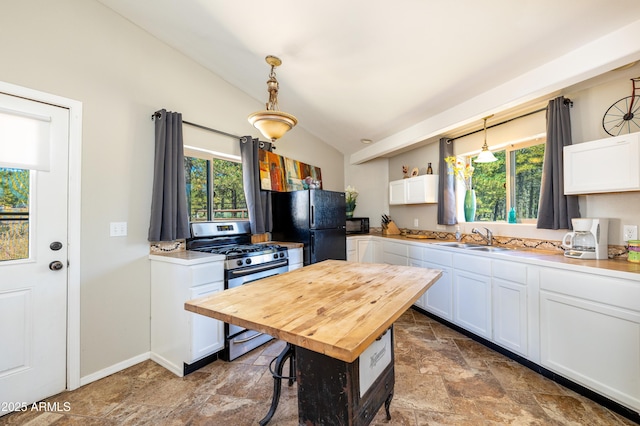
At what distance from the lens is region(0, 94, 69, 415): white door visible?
179 centimetres

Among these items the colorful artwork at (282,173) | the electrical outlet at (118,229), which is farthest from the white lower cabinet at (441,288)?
the electrical outlet at (118,229)

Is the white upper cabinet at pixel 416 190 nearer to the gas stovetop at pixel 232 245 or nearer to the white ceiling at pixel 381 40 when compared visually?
the white ceiling at pixel 381 40

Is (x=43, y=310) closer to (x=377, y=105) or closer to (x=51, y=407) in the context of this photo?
(x=51, y=407)

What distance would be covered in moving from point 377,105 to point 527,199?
1.96 m

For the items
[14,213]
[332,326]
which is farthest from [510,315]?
[14,213]

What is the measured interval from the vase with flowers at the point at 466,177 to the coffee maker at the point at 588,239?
121 cm

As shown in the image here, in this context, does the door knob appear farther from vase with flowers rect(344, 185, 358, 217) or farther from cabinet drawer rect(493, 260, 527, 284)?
vase with flowers rect(344, 185, 358, 217)

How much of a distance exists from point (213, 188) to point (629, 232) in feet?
12.5

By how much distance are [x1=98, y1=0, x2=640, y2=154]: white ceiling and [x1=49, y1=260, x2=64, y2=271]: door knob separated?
6.99 ft

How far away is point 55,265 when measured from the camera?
1.96 m

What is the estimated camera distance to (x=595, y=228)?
208 cm

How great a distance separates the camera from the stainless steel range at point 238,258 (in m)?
2.41

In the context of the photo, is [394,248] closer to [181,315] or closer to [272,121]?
[272,121]

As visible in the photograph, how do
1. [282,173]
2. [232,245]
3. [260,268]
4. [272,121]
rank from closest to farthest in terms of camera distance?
[272,121]
[260,268]
[232,245]
[282,173]
